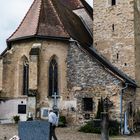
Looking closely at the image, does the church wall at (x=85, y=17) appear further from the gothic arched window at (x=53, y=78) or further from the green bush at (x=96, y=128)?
the green bush at (x=96, y=128)

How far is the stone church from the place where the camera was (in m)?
29.8

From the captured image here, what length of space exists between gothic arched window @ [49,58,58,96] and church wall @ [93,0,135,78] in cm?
481

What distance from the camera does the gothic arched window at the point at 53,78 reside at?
3084cm

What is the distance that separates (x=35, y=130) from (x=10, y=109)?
44.2 ft

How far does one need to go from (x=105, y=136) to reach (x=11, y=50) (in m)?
15.3

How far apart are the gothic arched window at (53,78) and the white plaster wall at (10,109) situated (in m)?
2.11

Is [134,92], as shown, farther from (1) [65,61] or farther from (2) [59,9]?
(2) [59,9]

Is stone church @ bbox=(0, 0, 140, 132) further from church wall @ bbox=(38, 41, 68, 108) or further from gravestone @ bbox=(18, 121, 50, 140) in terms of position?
gravestone @ bbox=(18, 121, 50, 140)

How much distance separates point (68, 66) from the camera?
31047 mm

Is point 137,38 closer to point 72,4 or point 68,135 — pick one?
point 72,4

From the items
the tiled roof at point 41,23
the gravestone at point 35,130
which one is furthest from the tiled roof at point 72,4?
the gravestone at point 35,130

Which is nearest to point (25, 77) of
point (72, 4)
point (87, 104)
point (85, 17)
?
point (87, 104)

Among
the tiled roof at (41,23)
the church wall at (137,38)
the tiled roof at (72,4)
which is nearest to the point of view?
the tiled roof at (41,23)

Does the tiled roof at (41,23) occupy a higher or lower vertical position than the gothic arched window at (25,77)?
higher
